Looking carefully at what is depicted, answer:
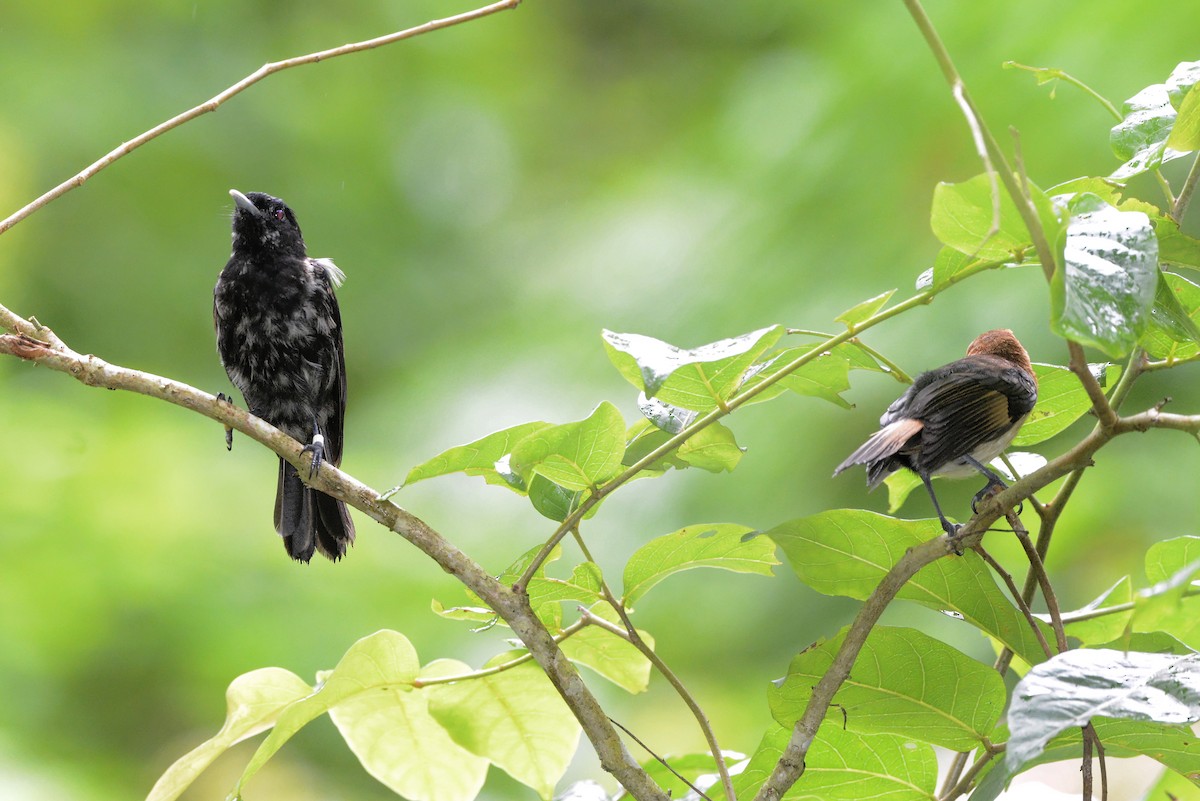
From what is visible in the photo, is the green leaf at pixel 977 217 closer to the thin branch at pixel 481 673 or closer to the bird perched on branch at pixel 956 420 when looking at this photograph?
the bird perched on branch at pixel 956 420

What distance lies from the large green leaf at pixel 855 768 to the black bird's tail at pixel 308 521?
0.78 m

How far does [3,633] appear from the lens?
7.05 feet

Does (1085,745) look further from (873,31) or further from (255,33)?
(255,33)

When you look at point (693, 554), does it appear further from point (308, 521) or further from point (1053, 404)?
point (308, 521)

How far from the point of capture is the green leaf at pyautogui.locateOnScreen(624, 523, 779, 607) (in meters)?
0.69

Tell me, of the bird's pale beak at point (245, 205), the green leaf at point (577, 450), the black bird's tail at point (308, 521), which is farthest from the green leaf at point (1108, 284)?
the bird's pale beak at point (245, 205)

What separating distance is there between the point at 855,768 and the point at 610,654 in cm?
19

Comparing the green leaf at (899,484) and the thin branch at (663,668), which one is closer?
the thin branch at (663,668)

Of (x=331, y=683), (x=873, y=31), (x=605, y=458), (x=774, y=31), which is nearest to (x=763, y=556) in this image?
(x=605, y=458)

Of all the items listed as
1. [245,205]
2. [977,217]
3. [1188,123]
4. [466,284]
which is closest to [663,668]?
[977,217]

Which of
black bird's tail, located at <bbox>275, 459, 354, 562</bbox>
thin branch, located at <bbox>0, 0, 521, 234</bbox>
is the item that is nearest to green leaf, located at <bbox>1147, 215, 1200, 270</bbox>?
thin branch, located at <bbox>0, 0, 521, 234</bbox>

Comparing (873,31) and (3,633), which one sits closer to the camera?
(3,633)

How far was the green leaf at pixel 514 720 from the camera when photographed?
2.43ft

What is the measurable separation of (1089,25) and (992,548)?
0.97 m
